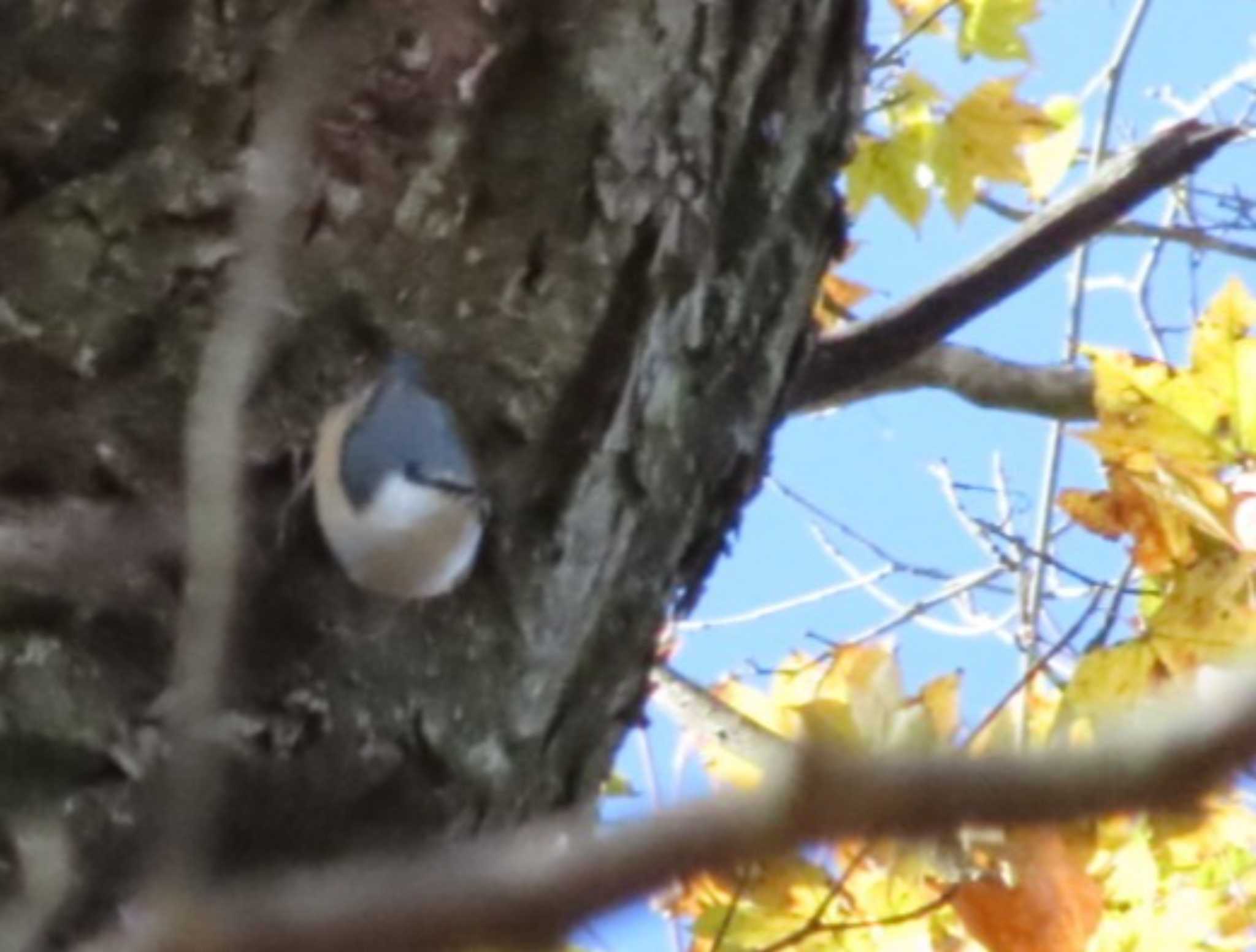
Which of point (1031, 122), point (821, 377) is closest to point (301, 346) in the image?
point (821, 377)

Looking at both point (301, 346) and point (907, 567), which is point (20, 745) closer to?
point (301, 346)

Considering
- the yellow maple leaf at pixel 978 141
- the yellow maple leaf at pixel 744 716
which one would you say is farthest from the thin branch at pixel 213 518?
the yellow maple leaf at pixel 978 141

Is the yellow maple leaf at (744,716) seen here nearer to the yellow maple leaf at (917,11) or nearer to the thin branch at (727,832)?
the yellow maple leaf at (917,11)

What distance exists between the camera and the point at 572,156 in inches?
30.6

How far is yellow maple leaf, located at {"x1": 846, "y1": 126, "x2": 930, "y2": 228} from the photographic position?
1608 mm

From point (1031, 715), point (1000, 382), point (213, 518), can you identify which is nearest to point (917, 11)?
point (1000, 382)

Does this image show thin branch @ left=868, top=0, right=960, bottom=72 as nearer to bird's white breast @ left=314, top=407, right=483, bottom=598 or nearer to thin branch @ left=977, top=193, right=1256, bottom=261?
thin branch @ left=977, top=193, right=1256, bottom=261

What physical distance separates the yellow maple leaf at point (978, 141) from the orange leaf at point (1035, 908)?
59 centimetres

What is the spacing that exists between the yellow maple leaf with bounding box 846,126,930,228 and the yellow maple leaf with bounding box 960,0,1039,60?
127 mm

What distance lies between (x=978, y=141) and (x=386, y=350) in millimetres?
957

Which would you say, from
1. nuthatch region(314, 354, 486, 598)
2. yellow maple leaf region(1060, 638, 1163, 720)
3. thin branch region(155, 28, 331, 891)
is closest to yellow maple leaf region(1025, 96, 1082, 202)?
yellow maple leaf region(1060, 638, 1163, 720)

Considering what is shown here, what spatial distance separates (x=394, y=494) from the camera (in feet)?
2.44

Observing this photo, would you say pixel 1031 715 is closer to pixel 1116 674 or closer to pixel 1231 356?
pixel 1116 674

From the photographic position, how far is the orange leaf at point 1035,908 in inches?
46.2
